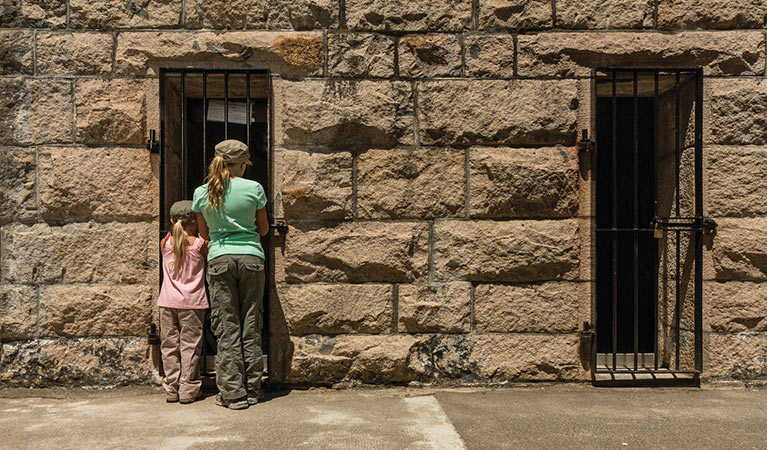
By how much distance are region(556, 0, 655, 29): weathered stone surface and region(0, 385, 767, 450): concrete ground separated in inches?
107

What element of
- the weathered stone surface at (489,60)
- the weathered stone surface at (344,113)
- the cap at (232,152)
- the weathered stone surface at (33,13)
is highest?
the weathered stone surface at (33,13)

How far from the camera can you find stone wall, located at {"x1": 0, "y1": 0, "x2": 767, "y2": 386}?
4.20 meters

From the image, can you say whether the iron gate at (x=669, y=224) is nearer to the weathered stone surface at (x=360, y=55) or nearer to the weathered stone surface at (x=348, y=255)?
the weathered stone surface at (x=348, y=255)

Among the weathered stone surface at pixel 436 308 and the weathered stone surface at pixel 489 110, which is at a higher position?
the weathered stone surface at pixel 489 110

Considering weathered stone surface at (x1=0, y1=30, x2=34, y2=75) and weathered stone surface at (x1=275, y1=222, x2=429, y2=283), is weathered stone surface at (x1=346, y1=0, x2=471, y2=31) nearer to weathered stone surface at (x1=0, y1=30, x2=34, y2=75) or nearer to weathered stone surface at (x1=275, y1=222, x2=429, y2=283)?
weathered stone surface at (x1=275, y1=222, x2=429, y2=283)

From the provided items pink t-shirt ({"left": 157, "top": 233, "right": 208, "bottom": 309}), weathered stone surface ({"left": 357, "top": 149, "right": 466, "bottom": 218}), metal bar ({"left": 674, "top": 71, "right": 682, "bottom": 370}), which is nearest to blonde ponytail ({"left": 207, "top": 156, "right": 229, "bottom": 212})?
pink t-shirt ({"left": 157, "top": 233, "right": 208, "bottom": 309})

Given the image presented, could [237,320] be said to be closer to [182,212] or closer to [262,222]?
[262,222]

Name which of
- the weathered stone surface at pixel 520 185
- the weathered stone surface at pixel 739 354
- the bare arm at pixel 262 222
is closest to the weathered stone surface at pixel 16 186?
the bare arm at pixel 262 222

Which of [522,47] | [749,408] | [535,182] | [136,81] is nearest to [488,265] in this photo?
[535,182]

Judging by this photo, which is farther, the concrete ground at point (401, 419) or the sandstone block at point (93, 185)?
the sandstone block at point (93, 185)

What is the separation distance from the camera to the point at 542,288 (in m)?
4.25

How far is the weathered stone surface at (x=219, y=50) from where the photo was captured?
166 inches

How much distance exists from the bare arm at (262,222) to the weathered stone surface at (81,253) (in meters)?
0.89

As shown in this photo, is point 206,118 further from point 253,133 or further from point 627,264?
point 627,264
